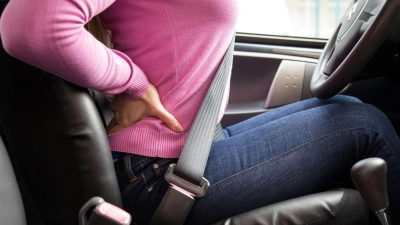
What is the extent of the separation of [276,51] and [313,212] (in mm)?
786

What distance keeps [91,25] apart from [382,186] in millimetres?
530

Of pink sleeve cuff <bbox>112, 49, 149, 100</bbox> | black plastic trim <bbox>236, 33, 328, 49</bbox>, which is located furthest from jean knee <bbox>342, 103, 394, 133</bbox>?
black plastic trim <bbox>236, 33, 328, 49</bbox>

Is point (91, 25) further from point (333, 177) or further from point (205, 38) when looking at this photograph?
point (333, 177)

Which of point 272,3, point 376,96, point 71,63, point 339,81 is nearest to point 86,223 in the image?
point 71,63

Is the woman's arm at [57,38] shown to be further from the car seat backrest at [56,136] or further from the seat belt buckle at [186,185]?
the seat belt buckle at [186,185]

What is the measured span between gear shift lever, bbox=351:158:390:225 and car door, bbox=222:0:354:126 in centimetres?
68

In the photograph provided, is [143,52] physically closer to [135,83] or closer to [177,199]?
[135,83]

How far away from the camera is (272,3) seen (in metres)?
1.53

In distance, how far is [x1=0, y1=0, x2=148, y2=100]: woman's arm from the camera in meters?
0.58

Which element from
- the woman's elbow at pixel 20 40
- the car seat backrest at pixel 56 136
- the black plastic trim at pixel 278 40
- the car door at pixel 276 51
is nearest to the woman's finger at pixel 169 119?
the car seat backrest at pixel 56 136

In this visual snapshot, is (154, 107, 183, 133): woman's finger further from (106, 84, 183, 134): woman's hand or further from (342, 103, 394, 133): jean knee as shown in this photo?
(342, 103, 394, 133): jean knee

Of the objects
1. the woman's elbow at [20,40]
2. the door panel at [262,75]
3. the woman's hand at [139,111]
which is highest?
the woman's elbow at [20,40]

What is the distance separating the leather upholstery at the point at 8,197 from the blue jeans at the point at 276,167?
0.16 meters

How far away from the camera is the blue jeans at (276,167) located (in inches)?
29.6
